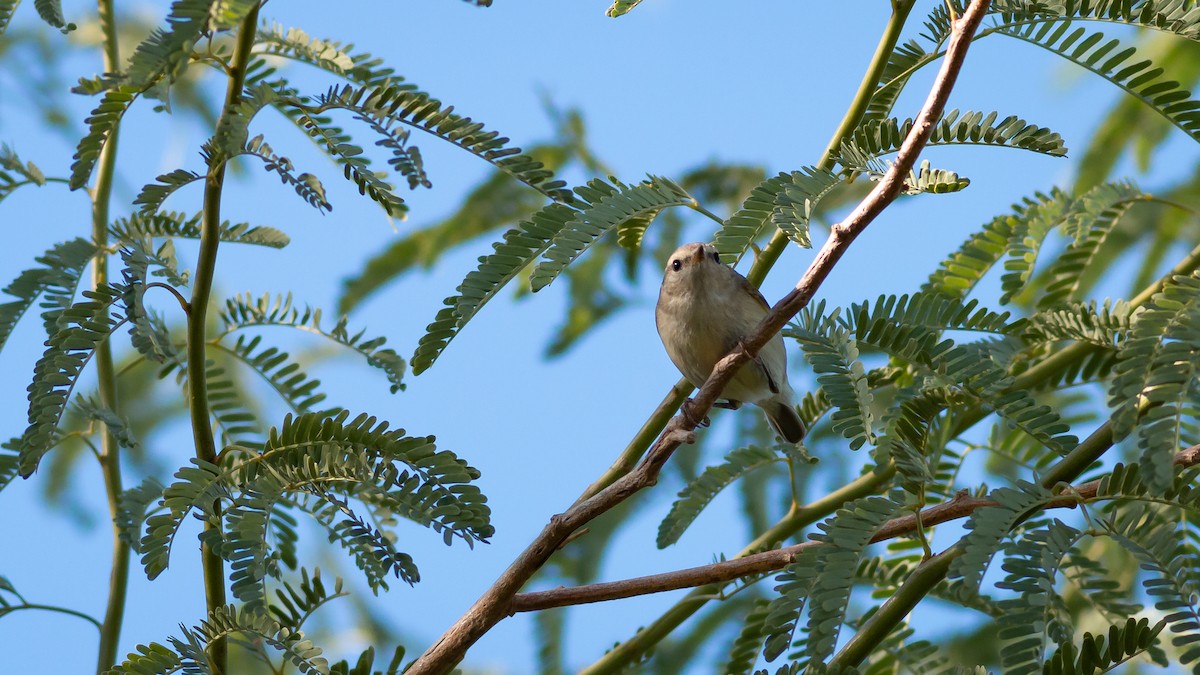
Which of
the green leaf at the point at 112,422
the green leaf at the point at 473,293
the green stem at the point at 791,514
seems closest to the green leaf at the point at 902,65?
the green stem at the point at 791,514

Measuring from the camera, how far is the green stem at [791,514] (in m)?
2.36

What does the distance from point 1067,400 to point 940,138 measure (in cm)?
204

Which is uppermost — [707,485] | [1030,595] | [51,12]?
[51,12]

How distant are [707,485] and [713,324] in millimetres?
769

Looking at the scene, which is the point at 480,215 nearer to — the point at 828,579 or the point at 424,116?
the point at 424,116

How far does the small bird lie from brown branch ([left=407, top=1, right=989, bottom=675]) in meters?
1.38

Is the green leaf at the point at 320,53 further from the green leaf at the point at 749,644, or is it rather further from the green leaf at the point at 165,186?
the green leaf at the point at 749,644

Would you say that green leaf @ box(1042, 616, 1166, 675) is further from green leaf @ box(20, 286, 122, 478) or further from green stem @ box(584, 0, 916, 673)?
green leaf @ box(20, 286, 122, 478)

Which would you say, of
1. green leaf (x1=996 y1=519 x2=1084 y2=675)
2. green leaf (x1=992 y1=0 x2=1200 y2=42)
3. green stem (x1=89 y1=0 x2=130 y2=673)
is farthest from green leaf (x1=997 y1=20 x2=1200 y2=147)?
green stem (x1=89 y1=0 x2=130 y2=673)

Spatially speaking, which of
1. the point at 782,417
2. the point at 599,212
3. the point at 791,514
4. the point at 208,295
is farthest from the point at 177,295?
the point at 782,417

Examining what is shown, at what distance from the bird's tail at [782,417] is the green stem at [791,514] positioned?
3.85ft

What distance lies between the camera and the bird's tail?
3.96 m

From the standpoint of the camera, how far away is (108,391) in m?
2.65

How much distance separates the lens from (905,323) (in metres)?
2.36
